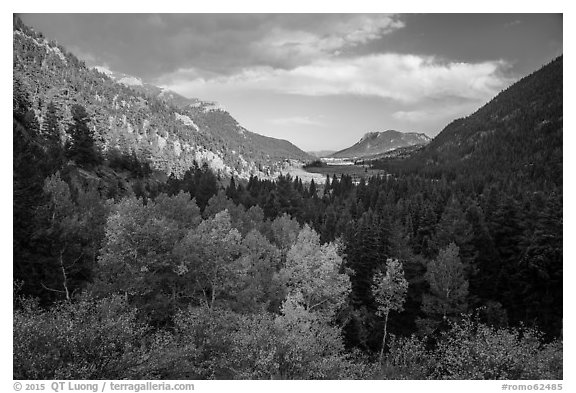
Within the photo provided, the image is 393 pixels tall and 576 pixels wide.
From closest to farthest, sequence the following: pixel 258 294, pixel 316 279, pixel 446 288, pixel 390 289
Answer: pixel 258 294, pixel 316 279, pixel 446 288, pixel 390 289

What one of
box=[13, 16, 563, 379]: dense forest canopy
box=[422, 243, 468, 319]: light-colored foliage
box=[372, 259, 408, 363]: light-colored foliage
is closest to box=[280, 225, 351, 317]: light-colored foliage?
box=[13, 16, 563, 379]: dense forest canopy

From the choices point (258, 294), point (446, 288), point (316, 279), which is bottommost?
point (446, 288)

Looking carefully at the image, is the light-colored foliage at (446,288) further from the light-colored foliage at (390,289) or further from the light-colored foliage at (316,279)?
the light-colored foliage at (316,279)

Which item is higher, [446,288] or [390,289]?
[446,288]

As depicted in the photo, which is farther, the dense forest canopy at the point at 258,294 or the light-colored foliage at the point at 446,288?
the light-colored foliage at the point at 446,288

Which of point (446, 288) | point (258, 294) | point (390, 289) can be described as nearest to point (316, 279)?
point (258, 294)

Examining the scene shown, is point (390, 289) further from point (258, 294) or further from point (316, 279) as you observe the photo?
point (258, 294)

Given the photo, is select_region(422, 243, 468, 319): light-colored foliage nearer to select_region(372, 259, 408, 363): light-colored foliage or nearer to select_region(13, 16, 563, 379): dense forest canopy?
select_region(13, 16, 563, 379): dense forest canopy

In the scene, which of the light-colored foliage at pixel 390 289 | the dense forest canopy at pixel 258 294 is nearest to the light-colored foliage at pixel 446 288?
the dense forest canopy at pixel 258 294

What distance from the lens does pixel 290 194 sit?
9700 cm

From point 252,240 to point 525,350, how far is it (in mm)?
27849

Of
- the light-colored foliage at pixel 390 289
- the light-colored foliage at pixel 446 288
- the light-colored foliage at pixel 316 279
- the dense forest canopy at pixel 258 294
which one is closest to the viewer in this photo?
the dense forest canopy at pixel 258 294
